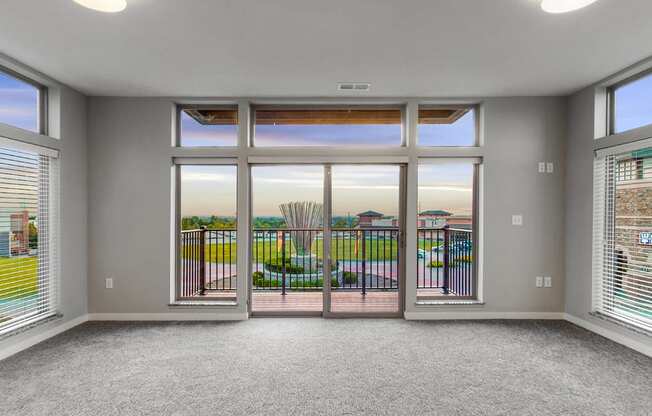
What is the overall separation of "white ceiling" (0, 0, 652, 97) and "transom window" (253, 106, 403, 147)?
43 centimetres

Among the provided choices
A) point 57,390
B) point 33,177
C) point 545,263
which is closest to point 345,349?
point 57,390

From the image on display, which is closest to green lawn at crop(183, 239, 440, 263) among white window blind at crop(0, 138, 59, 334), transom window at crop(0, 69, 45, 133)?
white window blind at crop(0, 138, 59, 334)

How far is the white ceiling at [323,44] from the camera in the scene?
87.3 inches

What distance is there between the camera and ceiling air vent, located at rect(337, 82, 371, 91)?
3458mm

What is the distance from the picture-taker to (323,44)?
8.74 ft

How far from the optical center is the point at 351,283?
169 inches

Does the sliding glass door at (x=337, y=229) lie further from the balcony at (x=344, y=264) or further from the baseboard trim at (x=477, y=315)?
the baseboard trim at (x=477, y=315)

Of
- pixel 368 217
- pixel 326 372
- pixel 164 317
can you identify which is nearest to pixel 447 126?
→ pixel 368 217

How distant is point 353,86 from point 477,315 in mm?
2957

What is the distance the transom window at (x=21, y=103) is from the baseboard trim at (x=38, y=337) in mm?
1956

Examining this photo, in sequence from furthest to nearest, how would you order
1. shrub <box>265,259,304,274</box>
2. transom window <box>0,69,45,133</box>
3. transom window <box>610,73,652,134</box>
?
shrub <box>265,259,304,274</box> < transom window <box>610,73,652,134</box> < transom window <box>0,69,45,133</box>

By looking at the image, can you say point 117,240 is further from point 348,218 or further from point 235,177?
point 348,218

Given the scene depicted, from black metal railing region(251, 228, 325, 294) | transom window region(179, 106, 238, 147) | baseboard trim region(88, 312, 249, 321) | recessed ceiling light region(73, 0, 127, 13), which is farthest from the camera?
black metal railing region(251, 228, 325, 294)

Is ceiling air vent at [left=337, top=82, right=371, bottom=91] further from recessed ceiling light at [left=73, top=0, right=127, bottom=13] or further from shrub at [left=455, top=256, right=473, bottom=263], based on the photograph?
shrub at [left=455, top=256, right=473, bottom=263]
